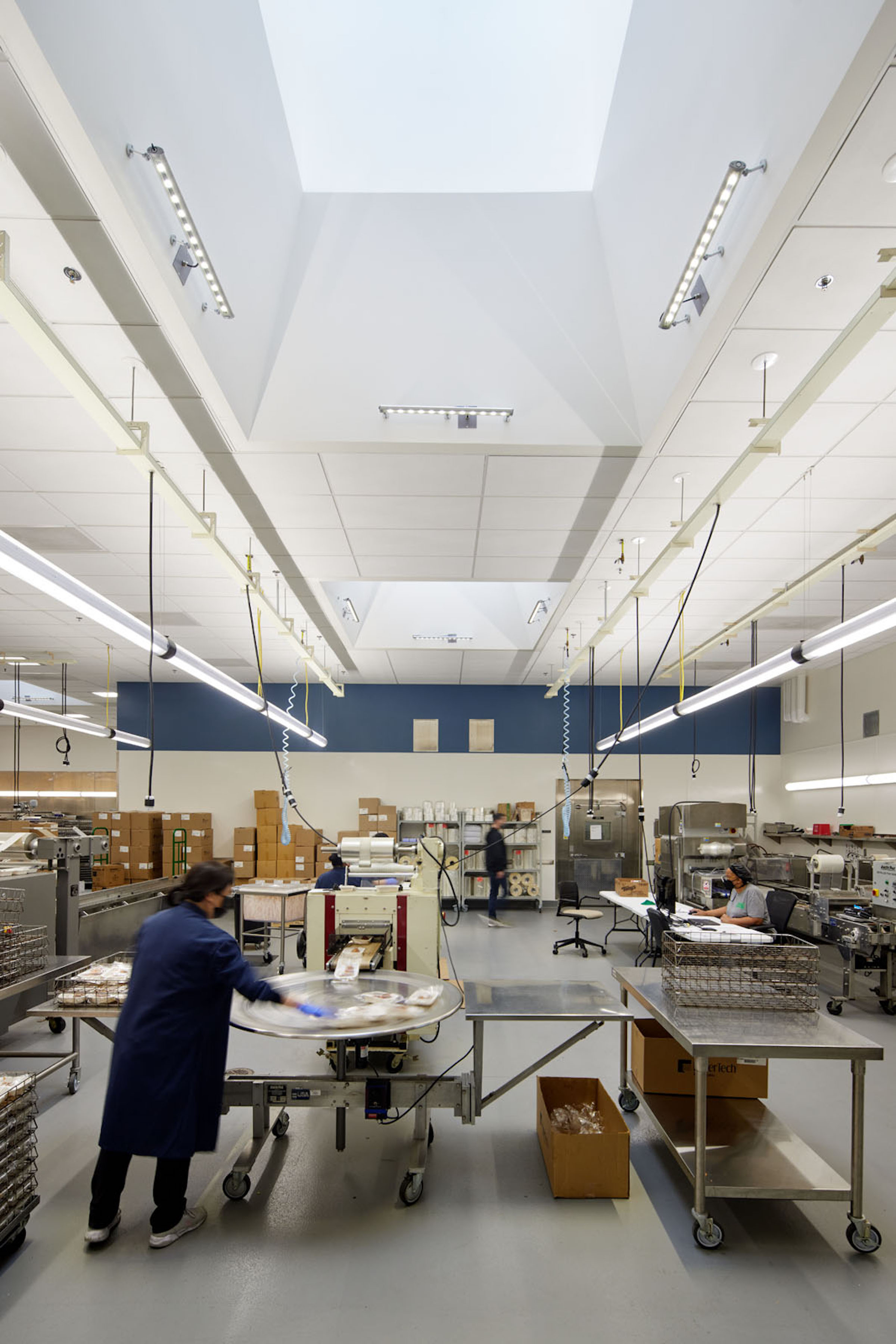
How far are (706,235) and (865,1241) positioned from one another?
392cm

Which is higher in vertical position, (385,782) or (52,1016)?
(385,782)

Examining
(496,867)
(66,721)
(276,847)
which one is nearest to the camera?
(66,721)

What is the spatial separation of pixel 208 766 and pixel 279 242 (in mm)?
9990

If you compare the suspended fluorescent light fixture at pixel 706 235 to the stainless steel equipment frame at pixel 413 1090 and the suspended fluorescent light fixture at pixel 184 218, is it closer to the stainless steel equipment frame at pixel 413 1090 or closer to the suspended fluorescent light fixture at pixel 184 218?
the suspended fluorescent light fixture at pixel 184 218

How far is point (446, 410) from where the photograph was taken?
434 cm

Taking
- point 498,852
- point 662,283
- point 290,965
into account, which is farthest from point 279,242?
point 498,852

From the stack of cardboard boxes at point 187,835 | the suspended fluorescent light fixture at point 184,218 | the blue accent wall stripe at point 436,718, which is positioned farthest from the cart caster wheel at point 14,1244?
the blue accent wall stripe at point 436,718

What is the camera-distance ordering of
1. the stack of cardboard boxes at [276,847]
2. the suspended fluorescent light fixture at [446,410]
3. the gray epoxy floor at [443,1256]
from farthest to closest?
the stack of cardboard boxes at [276,847]
the suspended fluorescent light fixture at [446,410]
the gray epoxy floor at [443,1256]

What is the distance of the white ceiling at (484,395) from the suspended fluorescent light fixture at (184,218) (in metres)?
0.41

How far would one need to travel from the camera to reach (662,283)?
11.8 ft

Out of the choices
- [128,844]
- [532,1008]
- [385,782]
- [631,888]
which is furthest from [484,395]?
[128,844]

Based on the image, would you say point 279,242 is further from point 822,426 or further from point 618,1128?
point 618,1128

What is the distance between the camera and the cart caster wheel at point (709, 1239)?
3.05 m

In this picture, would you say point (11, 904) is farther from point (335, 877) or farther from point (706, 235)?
point (706, 235)
